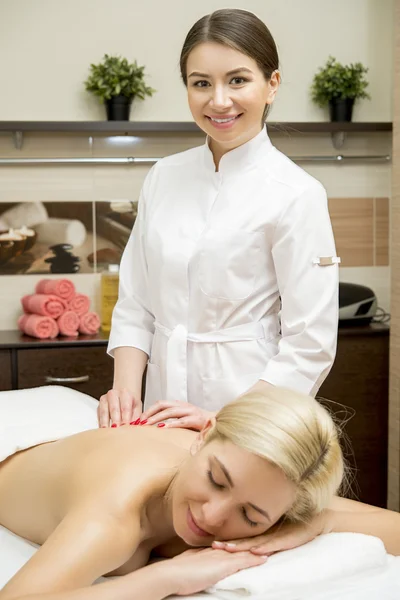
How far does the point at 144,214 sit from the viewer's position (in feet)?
7.22

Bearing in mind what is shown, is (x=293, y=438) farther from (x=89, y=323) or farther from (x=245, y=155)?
(x=89, y=323)

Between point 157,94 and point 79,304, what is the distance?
96 centimetres

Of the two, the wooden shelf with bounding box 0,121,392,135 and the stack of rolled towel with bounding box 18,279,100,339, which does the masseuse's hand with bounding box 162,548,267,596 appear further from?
the wooden shelf with bounding box 0,121,392,135

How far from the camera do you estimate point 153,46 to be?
3.52 m

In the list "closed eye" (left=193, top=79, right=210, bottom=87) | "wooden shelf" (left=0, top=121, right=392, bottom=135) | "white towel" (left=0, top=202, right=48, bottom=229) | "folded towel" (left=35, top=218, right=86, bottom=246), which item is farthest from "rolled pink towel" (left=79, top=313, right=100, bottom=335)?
"closed eye" (left=193, top=79, right=210, bottom=87)

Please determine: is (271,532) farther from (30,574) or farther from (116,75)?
(116,75)

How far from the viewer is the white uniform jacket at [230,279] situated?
76.6 inches

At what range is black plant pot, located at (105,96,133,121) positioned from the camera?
337cm

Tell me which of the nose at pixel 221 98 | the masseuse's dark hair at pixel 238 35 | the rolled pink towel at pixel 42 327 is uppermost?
the masseuse's dark hair at pixel 238 35

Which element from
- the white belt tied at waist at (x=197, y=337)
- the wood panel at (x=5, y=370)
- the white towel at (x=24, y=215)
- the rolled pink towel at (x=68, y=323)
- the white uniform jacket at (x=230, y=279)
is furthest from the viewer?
the white towel at (x=24, y=215)

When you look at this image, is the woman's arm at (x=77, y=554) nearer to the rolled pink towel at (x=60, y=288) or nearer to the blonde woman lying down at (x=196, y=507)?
the blonde woman lying down at (x=196, y=507)

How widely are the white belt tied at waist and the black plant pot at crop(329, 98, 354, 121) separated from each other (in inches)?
68.2

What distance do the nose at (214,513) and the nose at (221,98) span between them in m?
0.90

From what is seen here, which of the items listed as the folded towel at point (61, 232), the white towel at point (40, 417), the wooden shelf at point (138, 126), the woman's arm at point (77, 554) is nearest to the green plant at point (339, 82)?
the wooden shelf at point (138, 126)
